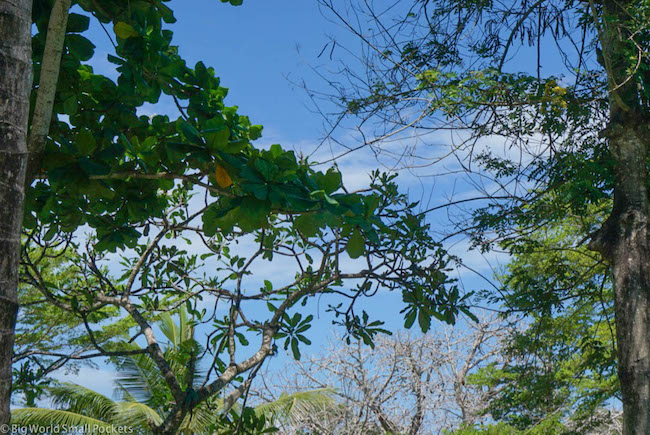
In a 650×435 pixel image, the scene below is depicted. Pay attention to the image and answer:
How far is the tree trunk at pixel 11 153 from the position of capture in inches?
78.3

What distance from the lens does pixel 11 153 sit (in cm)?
210

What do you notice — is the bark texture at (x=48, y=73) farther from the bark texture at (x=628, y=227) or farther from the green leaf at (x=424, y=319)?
the bark texture at (x=628, y=227)

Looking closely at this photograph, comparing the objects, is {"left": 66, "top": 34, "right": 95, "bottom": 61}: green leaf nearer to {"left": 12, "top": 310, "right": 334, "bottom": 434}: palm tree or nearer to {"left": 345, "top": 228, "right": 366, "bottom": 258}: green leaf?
{"left": 345, "top": 228, "right": 366, "bottom": 258}: green leaf

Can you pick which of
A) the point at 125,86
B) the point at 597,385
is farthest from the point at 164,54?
the point at 597,385

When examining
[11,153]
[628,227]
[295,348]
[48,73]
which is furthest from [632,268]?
[11,153]

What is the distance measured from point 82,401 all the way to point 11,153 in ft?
34.7

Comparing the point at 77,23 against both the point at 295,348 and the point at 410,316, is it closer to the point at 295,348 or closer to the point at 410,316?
the point at 295,348

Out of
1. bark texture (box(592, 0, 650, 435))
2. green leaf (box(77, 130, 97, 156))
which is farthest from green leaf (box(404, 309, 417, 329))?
bark texture (box(592, 0, 650, 435))

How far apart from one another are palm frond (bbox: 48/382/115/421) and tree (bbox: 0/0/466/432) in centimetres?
853

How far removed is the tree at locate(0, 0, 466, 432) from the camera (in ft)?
7.16

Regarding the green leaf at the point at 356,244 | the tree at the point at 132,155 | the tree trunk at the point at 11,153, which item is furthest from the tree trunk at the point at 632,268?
the tree trunk at the point at 11,153

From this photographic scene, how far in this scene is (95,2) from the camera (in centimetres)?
280

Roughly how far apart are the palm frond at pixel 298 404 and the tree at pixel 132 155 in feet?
24.8

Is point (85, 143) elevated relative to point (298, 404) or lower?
lower
